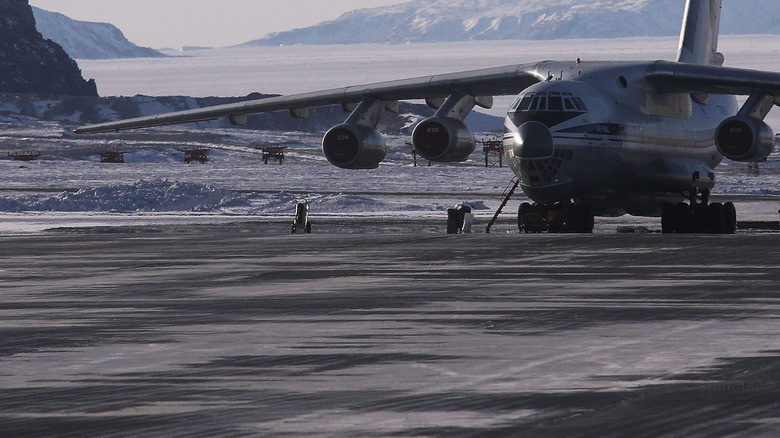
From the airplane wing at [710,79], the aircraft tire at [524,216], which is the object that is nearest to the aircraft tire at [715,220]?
the airplane wing at [710,79]

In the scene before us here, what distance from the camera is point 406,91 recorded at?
34094 mm

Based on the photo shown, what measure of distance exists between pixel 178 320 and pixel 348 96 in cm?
2166

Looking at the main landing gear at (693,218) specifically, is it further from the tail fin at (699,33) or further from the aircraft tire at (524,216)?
the tail fin at (699,33)

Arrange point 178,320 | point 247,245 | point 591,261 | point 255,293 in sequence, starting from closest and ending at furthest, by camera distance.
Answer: point 178,320 → point 255,293 → point 591,261 → point 247,245

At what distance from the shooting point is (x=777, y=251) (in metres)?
21.8

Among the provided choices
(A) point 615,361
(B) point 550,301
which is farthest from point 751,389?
(B) point 550,301

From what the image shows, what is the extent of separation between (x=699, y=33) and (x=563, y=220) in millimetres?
9340

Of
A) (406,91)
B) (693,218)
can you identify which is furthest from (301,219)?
(693,218)

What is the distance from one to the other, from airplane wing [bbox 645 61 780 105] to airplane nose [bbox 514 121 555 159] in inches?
151

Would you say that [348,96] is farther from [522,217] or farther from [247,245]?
[247,245]

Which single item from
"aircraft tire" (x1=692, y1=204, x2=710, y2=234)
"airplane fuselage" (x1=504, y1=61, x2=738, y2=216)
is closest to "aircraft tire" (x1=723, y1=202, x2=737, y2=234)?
"aircraft tire" (x1=692, y1=204, x2=710, y2=234)

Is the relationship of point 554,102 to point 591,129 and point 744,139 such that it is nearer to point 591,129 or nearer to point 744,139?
point 591,129

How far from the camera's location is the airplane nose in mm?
29250

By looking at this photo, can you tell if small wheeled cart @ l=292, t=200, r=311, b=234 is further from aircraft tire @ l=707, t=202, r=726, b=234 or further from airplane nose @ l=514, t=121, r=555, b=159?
aircraft tire @ l=707, t=202, r=726, b=234
